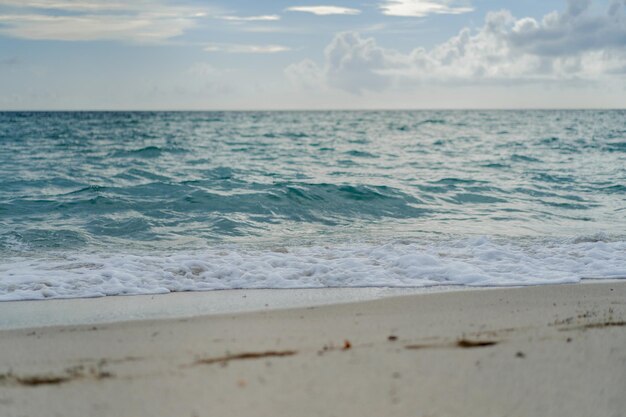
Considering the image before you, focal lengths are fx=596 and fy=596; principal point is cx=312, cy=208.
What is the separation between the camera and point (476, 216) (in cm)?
1093

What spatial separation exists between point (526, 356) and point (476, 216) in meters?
7.50

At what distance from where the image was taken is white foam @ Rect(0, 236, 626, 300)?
6023 mm

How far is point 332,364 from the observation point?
354cm

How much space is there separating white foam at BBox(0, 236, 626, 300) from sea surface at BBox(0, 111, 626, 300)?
2 centimetres

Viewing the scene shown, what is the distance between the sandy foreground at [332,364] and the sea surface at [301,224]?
4.80 feet

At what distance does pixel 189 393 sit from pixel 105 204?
9323mm

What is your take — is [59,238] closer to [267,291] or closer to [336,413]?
[267,291]

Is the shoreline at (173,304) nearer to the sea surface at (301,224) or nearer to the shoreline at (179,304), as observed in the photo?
the shoreline at (179,304)

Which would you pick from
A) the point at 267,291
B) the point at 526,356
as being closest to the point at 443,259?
the point at 267,291

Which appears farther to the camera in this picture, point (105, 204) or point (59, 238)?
point (105, 204)

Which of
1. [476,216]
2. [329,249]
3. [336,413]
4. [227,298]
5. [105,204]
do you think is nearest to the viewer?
[336,413]

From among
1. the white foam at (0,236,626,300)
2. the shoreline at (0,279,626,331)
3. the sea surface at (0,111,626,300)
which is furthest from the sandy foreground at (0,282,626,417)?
the sea surface at (0,111,626,300)

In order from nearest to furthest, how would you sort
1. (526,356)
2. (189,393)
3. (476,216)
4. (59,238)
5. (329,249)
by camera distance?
(189,393)
(526,356)
(329,249)
(59,238)
(476,216)

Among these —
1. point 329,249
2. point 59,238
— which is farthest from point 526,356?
point 59,238
